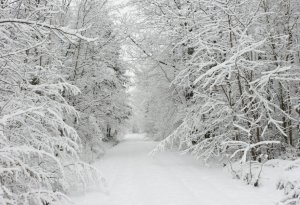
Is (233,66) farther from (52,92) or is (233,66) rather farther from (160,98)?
(160,98)

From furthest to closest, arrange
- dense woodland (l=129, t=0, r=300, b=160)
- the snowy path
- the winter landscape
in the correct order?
dense woodland (l=129, t=0, r=300, b=160) → the snowy path → the winter landscape

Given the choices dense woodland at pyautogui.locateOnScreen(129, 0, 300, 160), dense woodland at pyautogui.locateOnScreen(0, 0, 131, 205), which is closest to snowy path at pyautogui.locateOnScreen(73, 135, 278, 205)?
dense woodland at pyautogui.locateOnScreen(0, 0, 131, 205)

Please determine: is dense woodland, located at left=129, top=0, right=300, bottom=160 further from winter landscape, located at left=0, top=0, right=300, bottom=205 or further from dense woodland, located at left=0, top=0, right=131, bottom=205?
dense woodland, located at left=0, top=0, right=131, bottom=205

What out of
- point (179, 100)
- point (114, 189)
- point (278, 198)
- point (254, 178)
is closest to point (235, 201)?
point (278, 198)

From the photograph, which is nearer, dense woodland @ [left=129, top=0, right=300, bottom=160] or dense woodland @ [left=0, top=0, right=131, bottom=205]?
dense woodland @ [left=0, top=0, right=131, bottom=205]

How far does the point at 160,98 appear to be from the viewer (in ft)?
65.2

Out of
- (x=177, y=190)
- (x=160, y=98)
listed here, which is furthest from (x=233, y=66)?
(x=160, y=98)

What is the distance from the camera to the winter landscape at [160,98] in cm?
632

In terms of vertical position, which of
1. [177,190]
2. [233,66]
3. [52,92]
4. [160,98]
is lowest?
[177,190]

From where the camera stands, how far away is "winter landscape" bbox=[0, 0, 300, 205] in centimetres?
632

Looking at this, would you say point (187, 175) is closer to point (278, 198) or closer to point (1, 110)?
point (278, 198)

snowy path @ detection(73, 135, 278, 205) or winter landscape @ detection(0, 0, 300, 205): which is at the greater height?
winter landscape @ detection(0, 0, 300, 205)

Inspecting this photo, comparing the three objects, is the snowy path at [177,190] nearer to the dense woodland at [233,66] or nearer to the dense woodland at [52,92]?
the dense woodland at [52,92]

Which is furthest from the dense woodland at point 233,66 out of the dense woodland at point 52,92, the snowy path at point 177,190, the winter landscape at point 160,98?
the dense woodland at point 52,92
